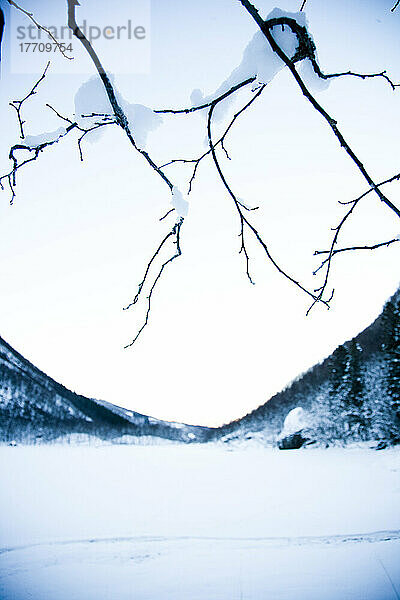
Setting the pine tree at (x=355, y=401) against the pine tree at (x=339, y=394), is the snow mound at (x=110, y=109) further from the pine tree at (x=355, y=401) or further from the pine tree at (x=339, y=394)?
the pine tree at (x=339, y=394)

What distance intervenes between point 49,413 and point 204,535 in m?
64.8

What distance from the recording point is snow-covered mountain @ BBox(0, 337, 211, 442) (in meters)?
58.2

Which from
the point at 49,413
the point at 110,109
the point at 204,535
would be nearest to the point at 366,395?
the point at 204,535

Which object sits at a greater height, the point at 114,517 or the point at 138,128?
the point at 138,128

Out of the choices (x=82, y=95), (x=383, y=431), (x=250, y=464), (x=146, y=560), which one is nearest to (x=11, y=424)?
(x=250, y=464)

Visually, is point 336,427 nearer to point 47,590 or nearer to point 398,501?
point 398,501

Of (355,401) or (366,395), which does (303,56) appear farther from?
(366,395)

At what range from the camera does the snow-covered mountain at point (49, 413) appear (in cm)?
5817

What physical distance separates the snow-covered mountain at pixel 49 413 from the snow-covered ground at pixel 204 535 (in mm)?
43079

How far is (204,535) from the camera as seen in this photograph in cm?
866

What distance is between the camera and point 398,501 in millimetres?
10820

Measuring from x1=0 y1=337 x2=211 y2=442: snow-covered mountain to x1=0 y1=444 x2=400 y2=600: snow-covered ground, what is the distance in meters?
43.1

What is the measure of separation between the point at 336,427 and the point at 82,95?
29285mm

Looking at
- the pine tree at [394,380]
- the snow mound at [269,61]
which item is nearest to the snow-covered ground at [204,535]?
the pine tree at [394,380]
